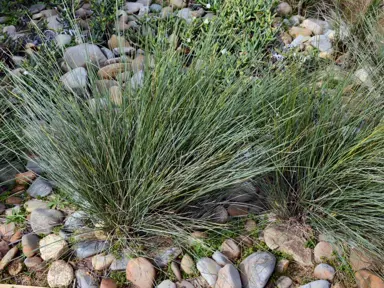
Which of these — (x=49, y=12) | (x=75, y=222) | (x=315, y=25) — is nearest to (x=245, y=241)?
(x=75, y=222)

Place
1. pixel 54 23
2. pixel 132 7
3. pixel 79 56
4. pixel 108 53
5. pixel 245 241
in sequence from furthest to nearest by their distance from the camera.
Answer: pixel 132 7 < pixel 54 23 < pixel 108 53 < pixel 79 56 < pixel 245 241

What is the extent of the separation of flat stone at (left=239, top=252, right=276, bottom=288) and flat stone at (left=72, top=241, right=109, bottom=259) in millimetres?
583

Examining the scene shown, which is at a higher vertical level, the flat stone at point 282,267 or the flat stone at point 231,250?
the flat stone at point 231,250

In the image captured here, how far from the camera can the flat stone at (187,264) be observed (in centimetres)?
208

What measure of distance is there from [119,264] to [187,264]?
278mm

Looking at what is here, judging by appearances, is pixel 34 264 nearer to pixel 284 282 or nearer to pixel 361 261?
pixel 284 282

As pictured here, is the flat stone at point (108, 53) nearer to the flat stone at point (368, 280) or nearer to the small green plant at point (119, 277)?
the small green plant at point (119, 277)

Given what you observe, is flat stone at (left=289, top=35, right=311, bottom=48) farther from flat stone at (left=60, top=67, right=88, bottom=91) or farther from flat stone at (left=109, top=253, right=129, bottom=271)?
flat stone at (left=109, top=253, right=129, bottom=271)

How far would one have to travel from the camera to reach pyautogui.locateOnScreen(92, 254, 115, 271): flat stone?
2.10 m

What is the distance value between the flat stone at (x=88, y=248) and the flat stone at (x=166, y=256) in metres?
0.23

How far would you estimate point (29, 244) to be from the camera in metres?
2.16

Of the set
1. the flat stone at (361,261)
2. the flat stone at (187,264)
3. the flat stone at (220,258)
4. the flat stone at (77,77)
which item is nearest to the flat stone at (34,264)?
the flat stone at (187,264)

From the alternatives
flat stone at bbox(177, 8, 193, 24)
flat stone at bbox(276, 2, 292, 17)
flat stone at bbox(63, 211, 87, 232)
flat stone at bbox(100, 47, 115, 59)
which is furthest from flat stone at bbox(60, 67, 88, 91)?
flat stone at bbox(276, 2, 292, 17)

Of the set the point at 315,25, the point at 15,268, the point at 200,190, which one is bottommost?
the point at 15,268
